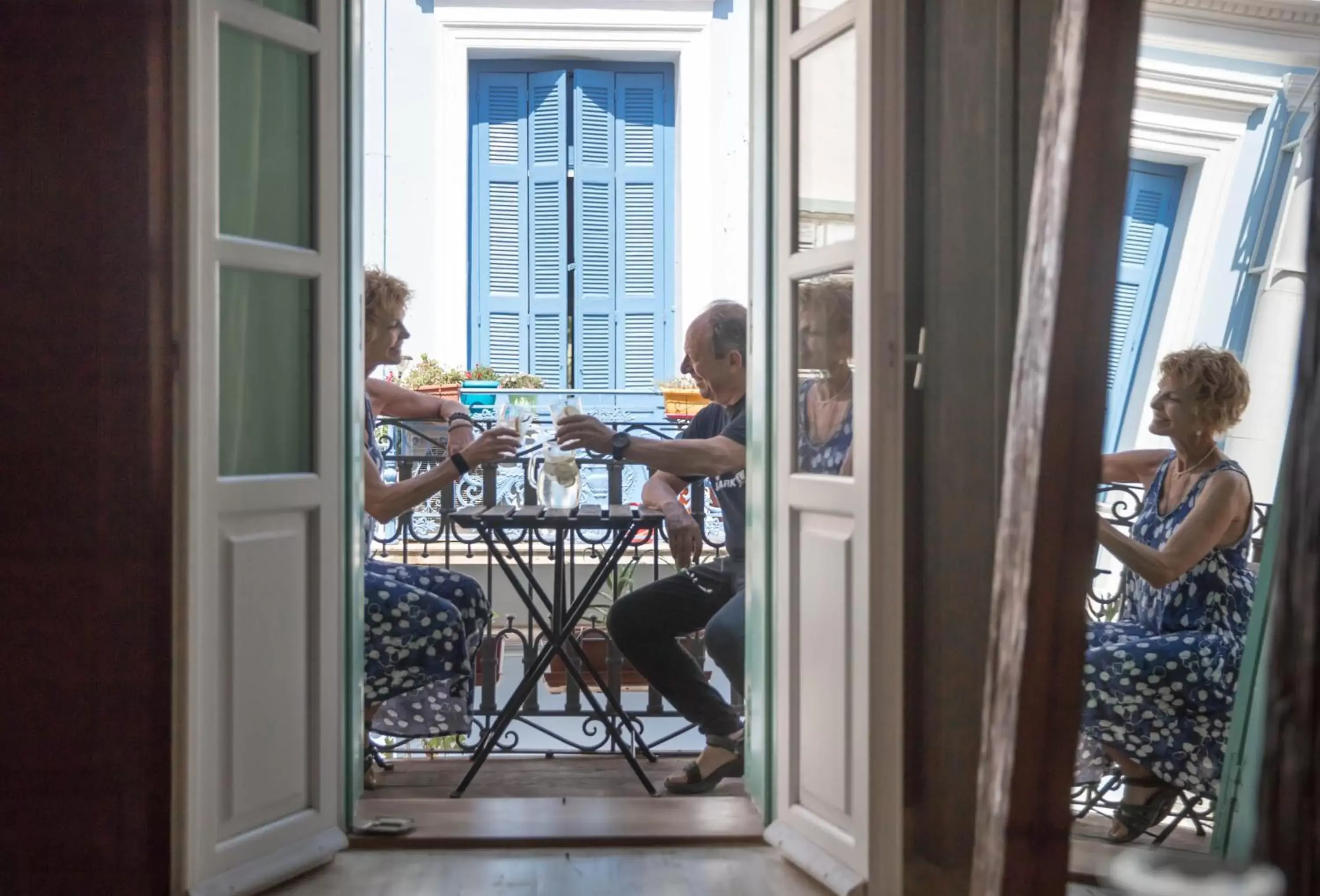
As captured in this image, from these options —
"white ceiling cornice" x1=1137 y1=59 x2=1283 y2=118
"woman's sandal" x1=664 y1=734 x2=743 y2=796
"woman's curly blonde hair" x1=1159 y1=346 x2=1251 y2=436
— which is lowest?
"woman's sandal" x1=664 y1=734 x2=743 y2=796

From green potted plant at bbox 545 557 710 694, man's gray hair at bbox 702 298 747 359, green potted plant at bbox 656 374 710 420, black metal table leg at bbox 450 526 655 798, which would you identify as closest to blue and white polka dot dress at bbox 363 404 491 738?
black metal table leg at bbox 450 526 655 798

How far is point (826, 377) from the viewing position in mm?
2738

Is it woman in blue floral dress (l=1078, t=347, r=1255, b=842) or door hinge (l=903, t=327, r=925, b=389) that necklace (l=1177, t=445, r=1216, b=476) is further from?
door hinge (l=903, t=327, r=925, b=389)

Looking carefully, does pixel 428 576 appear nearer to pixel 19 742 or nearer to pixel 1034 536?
pixel 19 742

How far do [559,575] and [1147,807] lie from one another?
1861 mm

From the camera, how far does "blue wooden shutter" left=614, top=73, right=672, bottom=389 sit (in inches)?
327

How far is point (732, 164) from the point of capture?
808 centimetres

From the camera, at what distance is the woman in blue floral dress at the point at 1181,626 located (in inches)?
99.7

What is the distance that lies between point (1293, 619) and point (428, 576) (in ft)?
9.20

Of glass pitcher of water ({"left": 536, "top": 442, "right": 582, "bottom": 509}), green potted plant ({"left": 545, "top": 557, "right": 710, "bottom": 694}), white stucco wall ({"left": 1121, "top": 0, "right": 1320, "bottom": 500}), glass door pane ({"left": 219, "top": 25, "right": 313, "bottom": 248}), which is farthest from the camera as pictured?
green potted plant ({"left": 545, "top": 557, "right": 710, "bottom": 694})

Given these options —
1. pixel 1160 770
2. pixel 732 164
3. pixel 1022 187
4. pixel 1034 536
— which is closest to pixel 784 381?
pixel 1022 187

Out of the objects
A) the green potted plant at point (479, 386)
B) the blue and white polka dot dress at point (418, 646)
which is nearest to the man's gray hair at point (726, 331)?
the blue and white polka dot dress at point (418, 646)

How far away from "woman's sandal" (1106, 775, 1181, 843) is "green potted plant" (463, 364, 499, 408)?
5092 millimetres

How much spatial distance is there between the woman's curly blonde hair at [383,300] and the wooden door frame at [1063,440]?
252 cm
